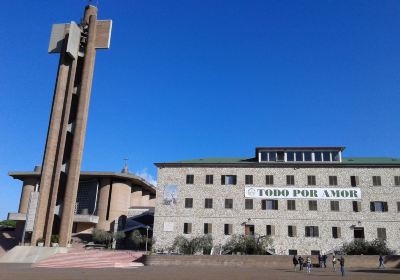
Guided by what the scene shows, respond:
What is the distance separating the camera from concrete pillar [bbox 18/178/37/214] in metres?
64.4

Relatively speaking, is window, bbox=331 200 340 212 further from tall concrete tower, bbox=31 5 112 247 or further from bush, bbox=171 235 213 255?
tall concrete tower, bbox=31 5 112 247

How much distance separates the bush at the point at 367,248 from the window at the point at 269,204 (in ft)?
30.3

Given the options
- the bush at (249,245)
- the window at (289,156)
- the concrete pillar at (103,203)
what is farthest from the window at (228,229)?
the concrete pillar at (103,203)

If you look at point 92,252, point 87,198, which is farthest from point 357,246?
point 87,198

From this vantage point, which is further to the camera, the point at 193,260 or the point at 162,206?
the point at 162,206

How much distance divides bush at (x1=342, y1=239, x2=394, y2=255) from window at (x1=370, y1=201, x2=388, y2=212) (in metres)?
4.62

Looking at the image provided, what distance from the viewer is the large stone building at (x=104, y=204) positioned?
5947 centimetres

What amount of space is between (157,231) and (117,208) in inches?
574

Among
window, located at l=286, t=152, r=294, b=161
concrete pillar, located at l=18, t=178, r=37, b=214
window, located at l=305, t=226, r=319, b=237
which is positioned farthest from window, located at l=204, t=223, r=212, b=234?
concrete pillar, located at l=18, t=178, r=37, b=214

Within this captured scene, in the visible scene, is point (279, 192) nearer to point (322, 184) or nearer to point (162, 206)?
point (322, 184)

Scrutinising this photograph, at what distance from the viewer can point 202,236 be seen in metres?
46.7

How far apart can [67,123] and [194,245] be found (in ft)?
66.6

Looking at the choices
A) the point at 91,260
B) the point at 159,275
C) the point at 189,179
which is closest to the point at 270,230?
the point at 189,179

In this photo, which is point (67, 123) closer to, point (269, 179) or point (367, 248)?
point (269, 179)
